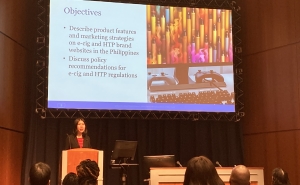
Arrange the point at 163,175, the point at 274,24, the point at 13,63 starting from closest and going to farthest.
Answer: the point at 163,175 < the point at 13,63 < the point at 274,24

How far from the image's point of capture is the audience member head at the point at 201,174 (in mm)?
2219

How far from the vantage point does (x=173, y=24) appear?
699cm

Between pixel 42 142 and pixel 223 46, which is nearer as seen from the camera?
pixel 42 142

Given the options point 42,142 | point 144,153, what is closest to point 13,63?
point 42,142

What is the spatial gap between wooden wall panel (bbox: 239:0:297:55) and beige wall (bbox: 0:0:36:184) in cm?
357

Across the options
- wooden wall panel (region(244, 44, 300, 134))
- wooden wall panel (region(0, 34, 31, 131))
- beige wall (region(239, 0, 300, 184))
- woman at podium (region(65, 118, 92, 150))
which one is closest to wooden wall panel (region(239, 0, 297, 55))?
beige wall (region(239, 0, 300, 184))

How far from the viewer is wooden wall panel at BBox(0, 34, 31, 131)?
563 centimetres

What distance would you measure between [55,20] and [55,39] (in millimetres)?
290

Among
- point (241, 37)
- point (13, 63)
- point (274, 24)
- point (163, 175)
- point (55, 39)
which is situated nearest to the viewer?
point (163, 175)

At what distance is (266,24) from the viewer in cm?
698

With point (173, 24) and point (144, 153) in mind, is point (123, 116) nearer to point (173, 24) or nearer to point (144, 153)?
point (144, 153)

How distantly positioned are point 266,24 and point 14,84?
4.04 metres

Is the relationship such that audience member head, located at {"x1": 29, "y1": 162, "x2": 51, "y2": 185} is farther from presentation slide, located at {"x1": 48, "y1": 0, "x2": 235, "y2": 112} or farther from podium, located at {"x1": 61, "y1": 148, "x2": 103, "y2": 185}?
presentation slide, located at {"x1": 48, "y1": 0, "x2": 235, "y2": 112}

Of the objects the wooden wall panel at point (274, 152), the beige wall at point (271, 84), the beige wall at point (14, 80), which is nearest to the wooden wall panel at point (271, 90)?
the beige wall at point (271, 84)
